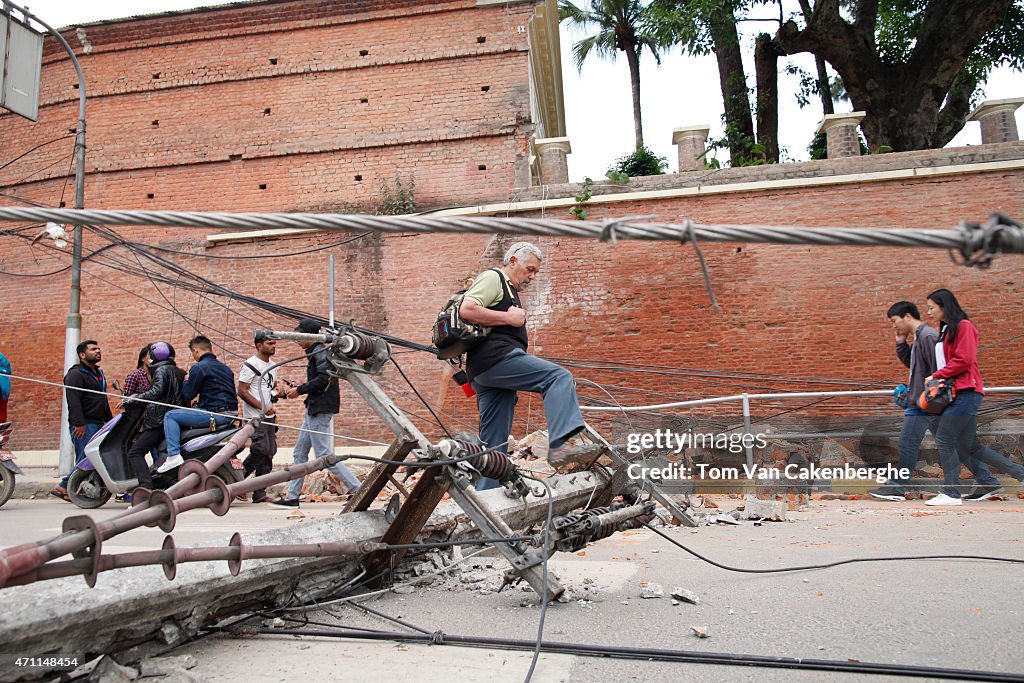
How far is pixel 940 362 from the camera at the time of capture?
789 centimetres

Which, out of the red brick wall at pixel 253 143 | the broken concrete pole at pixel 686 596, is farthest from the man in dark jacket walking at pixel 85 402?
the broken concrete pole at pixel 686 596

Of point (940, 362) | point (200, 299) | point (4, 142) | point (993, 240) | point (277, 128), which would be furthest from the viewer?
point (4, 142)

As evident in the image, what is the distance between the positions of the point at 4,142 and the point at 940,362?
22.0 meters

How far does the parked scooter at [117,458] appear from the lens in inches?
320

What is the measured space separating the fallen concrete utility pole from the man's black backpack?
44.9 inches

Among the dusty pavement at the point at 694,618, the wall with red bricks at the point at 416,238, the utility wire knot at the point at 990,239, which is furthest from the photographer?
the wall with red bricks at the point at 416,238

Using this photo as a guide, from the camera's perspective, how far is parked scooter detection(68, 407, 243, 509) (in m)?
8.13

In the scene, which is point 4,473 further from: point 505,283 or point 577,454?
point 505,283

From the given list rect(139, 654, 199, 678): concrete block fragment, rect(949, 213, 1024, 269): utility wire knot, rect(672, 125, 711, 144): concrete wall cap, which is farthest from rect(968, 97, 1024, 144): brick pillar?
rect(139, 654, 199, 678): concrete block fragment

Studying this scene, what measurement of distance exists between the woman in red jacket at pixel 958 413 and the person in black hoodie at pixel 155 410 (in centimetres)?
799

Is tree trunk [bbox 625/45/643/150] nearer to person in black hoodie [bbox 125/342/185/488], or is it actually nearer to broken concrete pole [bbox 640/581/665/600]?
person in black hoodie [bbox 125/342/185/488]

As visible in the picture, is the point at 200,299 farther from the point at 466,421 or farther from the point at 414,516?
the point at 414,516

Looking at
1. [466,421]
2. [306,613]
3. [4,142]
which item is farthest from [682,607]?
[4,142]

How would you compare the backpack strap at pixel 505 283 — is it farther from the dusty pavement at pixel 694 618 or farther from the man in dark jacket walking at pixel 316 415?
the man in dark jacket walking at pixel 316 415
